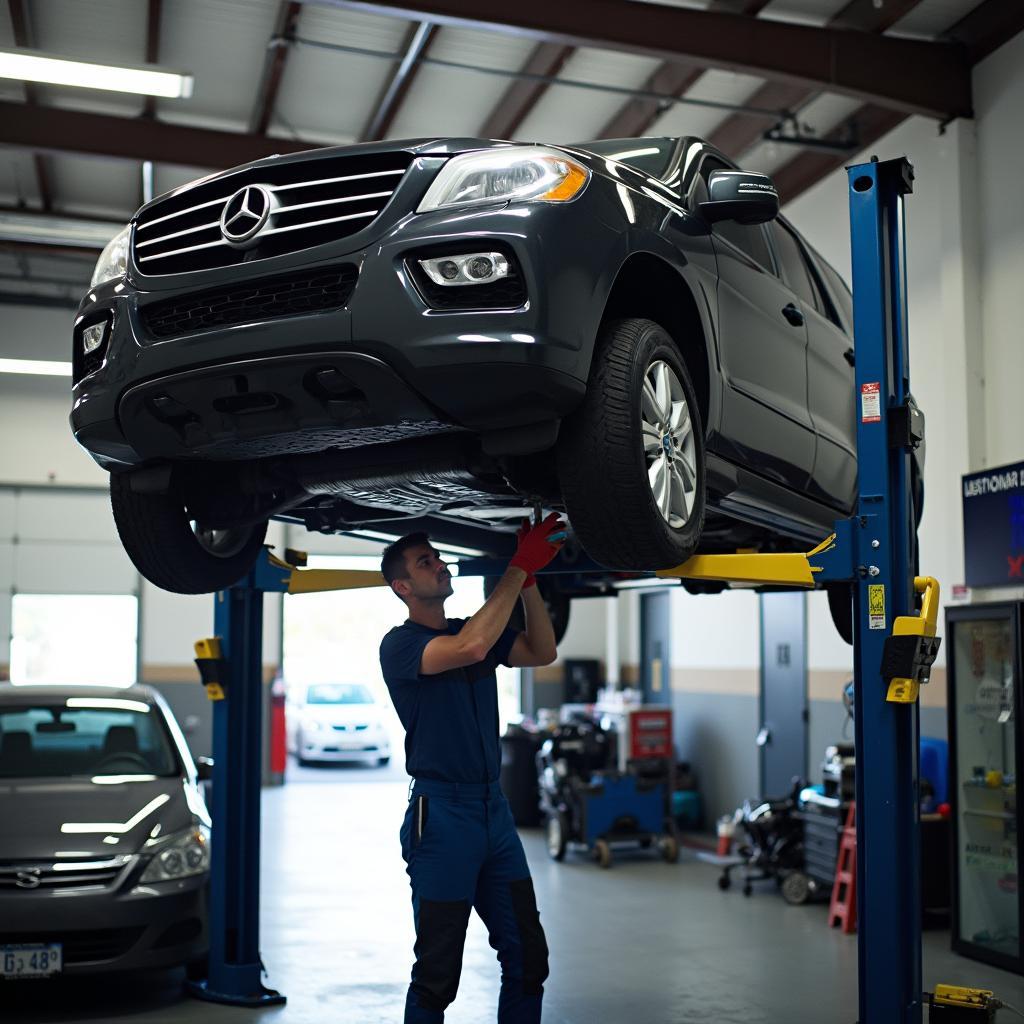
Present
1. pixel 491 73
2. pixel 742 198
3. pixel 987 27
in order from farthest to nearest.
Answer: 1. pixel 491 73
2. pixel 987 27
3. pixel 742 198

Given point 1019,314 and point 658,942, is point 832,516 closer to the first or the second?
point 658,942

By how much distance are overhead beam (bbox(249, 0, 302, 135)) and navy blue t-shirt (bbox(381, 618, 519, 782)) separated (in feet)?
18.3

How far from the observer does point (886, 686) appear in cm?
298

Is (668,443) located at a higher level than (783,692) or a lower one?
higher

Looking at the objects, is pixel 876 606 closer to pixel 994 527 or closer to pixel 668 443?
pixel 668 443

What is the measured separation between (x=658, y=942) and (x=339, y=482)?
412cm

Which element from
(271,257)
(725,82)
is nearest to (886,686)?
(271,257)

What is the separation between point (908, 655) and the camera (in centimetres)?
291

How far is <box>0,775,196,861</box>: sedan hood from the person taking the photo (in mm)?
4676

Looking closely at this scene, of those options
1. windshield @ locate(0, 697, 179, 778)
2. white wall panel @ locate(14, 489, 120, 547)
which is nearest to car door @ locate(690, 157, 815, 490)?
windshield @ locate(0, 697, 179, 778)

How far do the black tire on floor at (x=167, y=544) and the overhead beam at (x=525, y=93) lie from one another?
17.9 feet

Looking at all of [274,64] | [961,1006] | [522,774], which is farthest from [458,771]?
[522,774]

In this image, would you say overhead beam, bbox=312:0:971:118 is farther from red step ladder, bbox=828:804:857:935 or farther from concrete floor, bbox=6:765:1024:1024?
concrete floor, bbox=6:765:1024:1024

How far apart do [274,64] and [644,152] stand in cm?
584
